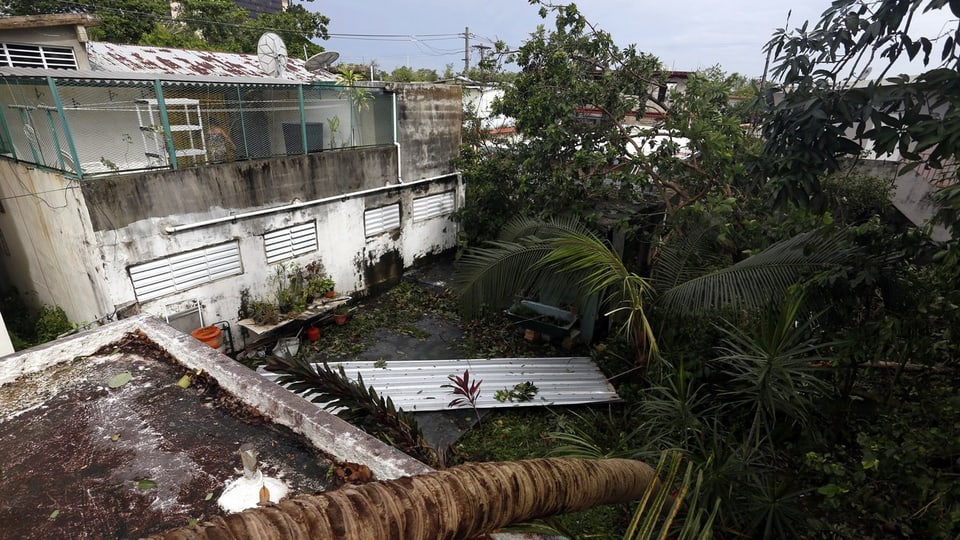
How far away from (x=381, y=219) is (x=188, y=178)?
4056 millimetres

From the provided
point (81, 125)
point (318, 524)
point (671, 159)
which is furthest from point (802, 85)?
point (81, 125)

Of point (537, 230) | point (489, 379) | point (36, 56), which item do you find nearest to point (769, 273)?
point (537, 230)

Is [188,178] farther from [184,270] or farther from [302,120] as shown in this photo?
[302,120]

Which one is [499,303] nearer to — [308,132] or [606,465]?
[606,465]

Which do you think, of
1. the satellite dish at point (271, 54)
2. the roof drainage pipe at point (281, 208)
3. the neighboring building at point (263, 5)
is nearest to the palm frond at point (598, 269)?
the roof drainage pipe at point (281, 208)

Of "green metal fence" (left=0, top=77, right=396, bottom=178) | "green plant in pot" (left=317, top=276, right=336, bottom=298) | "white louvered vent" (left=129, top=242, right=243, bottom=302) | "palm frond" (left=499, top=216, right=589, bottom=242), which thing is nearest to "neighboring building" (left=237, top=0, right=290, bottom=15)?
"green metal fence" (left=0, top=77, right=396, bottom=178)

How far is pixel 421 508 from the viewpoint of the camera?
0.89 m

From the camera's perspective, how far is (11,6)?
52.7 feet

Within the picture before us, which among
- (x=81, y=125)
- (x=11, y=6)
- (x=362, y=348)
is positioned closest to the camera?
(x=81, y=125)

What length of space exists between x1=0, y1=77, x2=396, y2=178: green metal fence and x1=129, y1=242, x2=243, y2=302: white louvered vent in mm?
1395

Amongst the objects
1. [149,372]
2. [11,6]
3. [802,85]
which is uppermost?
[11,6]

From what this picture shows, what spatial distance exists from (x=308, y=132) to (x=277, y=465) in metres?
7.64

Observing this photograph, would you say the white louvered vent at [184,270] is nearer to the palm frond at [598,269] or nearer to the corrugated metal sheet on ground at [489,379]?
the corrugated metal sheet on ground at [489,379]

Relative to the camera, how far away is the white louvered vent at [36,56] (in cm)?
880
